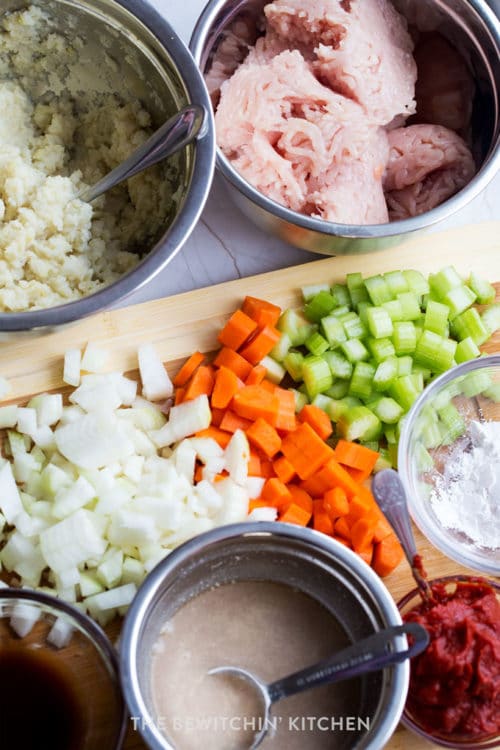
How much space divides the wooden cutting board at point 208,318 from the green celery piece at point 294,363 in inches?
5.7

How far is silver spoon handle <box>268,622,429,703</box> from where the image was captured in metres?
1.99

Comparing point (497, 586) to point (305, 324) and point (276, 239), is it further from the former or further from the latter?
point (276, 239)

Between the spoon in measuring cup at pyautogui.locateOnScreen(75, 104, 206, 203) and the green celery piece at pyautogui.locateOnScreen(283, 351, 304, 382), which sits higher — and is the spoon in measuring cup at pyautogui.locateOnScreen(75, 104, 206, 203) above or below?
above

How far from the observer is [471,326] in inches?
104

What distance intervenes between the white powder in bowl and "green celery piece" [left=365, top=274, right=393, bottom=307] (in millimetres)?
400

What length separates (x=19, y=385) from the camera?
254 centimetres

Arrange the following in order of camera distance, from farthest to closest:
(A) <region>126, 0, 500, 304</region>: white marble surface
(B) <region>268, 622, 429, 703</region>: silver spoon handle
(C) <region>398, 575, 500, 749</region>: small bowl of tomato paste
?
(A) <region>126, 0, 500, 304</region>: white marble surface < (C) <region>398, 575, 500, 749</region>: small bowl of tomato paste < (B) <region>268, 622, 429, 703</region>: silver spoon handle

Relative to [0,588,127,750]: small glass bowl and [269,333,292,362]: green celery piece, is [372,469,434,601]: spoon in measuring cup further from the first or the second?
[0,588,127,750]: small glass bowl

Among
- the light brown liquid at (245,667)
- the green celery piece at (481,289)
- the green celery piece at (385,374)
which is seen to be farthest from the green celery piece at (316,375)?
the light brown liquid at (245,667)

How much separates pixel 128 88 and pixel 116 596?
48.8 inches

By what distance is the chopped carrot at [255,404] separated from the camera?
252 cm

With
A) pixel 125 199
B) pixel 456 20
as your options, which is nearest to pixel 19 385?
pixel 125 199

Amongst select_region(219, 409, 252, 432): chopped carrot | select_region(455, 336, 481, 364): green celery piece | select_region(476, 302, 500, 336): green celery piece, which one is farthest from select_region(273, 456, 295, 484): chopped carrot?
select_region(476, 302, 500, 336): green celery piece

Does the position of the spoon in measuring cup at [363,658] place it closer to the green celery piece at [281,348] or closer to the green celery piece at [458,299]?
the green celery piece at [281,348]
